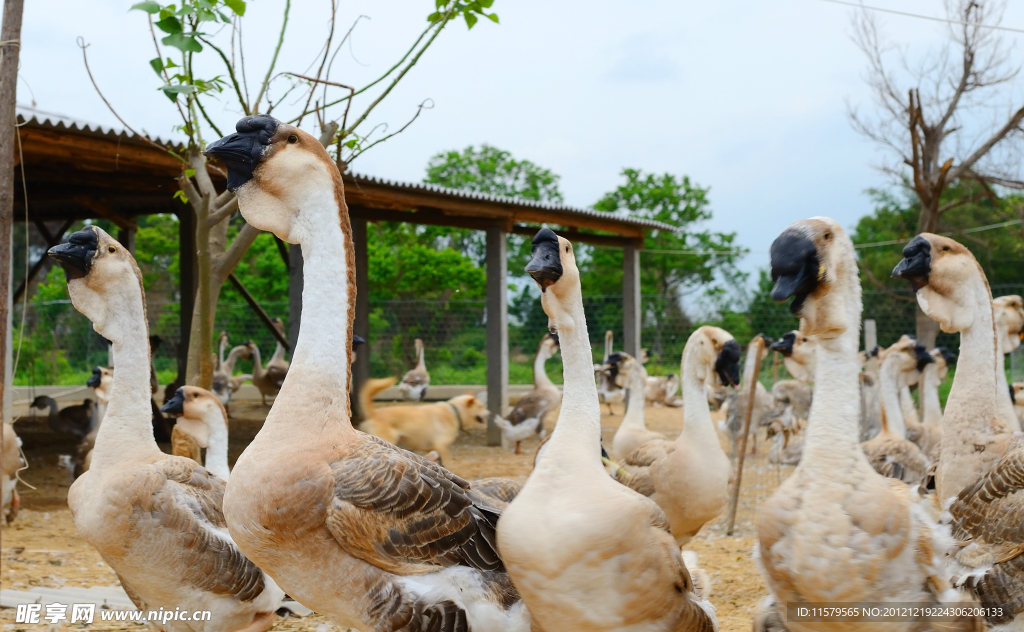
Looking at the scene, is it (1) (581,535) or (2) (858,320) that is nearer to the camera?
(1) (581,535)

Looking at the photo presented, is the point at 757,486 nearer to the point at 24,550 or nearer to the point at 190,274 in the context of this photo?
the point at 24,550

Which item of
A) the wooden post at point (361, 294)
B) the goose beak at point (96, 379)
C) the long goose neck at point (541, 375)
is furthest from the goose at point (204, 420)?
the long goose neck at point (541, 375)

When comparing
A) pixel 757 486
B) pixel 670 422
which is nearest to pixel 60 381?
pixel 670 422

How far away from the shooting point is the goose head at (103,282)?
3824 millimetres

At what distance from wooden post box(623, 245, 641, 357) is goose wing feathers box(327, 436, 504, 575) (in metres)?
12.8

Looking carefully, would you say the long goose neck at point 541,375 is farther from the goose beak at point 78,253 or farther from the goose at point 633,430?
the goose beak at point 78,253

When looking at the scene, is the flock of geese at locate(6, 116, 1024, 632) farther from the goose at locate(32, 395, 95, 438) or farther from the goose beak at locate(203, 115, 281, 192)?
the goose at locate(32, 395, 95, 438)

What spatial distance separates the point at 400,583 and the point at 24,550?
513 centimetres

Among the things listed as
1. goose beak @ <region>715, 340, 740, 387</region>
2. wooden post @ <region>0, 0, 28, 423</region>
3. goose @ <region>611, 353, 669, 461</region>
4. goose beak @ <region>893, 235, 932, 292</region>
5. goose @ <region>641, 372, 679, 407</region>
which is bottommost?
goose @ <region>641, 372, 679, 407</region>

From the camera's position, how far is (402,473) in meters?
2.83

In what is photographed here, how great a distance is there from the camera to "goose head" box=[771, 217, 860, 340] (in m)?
2.61

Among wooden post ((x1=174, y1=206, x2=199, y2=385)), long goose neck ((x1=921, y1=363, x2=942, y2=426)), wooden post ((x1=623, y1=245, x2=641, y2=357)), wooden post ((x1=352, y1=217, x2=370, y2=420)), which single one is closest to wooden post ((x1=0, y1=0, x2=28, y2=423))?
wooden post ((x1=174, y1=206, x2=199, y2=385))

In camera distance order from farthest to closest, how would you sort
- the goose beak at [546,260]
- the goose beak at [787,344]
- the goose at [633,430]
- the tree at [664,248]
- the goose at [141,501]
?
the tree at [664,248], the goose beak at [787,344], the goose at [633,430], the goose at [141,501], the goose beak at [546,260]

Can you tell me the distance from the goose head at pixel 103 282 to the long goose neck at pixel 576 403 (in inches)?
88.9
